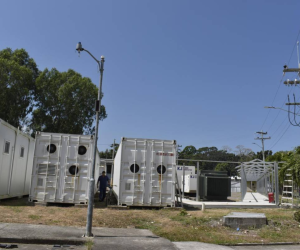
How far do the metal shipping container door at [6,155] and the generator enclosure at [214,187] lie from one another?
12.6 meters

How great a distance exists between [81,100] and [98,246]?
23.3 m

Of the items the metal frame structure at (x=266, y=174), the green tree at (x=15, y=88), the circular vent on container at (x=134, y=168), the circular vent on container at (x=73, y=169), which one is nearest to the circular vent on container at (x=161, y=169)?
the circular vent on container at (x=134, y=168)

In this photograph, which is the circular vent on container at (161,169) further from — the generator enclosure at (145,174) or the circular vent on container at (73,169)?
the circular vent on container at (73,169)

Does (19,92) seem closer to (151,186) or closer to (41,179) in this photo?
(41,179)

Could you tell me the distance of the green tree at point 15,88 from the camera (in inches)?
1077

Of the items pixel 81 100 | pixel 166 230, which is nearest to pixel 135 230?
pixel 166 230

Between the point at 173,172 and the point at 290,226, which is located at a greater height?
the point at 173,172

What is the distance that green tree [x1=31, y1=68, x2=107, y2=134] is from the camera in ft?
95.3

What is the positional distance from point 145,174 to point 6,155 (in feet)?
20.2

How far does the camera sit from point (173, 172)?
13812 millimetres

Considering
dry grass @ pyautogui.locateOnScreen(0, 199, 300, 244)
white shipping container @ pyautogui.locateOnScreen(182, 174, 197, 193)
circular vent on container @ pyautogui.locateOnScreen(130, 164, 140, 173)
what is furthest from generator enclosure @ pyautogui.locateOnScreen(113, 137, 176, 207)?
white shipping container @ pyautogui.locateOnScreen(182, 174, 197, 193)

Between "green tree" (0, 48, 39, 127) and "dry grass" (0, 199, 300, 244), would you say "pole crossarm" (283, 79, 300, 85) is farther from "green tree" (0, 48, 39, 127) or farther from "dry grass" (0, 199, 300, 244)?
"green tree" (0, 48, 39, 127)

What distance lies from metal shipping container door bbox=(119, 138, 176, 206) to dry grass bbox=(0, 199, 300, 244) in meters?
0.79

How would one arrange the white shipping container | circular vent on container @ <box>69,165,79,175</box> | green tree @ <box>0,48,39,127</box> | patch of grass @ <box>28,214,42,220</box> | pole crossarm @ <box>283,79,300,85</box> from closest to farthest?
patch of grass @ <box>28,214,42,220</box>, circular vent on container @ <box>69,165,79,175</box>, pole crossarm @ <box>283,79,300,85</box>, the white shipping container, green tree @ <box>0,48,39,127</box>
